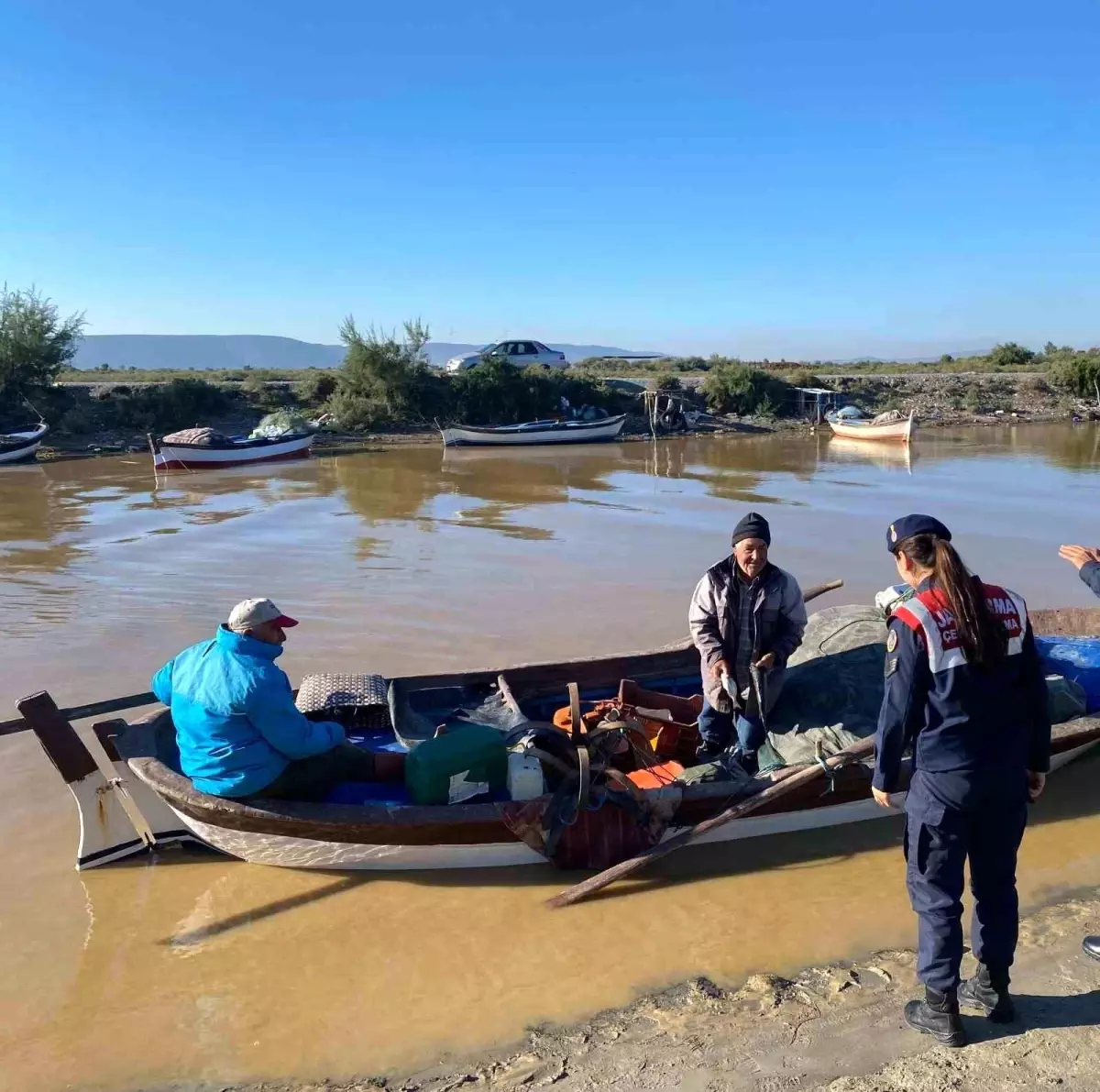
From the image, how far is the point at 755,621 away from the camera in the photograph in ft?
16.9

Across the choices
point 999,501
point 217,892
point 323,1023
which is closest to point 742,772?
point 323,1023

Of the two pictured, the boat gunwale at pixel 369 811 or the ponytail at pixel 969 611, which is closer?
the ponytail at pixel 969 611

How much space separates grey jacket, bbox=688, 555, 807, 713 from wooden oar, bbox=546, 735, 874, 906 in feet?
2.18

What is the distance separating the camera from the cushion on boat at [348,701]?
5.80 m

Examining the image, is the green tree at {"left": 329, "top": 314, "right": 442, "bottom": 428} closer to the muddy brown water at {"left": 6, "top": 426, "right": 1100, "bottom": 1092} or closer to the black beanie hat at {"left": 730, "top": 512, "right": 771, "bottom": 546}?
the muddy brown water at {"left": 6, "top": 426, "right": 1100, "bottom": 1092}

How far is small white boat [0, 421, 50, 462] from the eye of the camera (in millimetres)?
25172

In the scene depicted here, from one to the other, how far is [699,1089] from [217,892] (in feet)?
9.01

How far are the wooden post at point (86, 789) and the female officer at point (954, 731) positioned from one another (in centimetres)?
384

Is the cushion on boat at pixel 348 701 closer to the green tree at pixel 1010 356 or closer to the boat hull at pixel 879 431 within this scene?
the boat hull at pixel 879 431

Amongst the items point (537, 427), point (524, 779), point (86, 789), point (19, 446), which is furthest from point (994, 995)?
point (537, 427)

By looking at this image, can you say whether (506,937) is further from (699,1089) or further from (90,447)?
(90,447)

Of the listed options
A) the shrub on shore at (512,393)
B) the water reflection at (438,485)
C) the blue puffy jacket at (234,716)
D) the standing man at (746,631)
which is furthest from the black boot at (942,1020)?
the shrub on shore at (512,393)

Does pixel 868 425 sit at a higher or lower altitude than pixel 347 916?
higher

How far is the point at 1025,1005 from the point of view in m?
3.50
